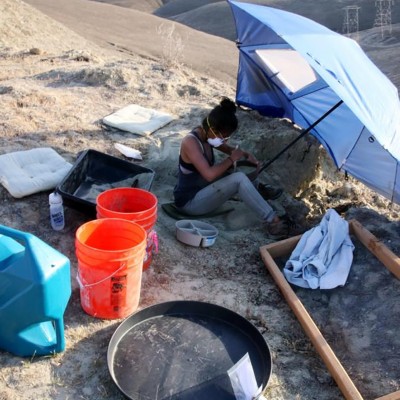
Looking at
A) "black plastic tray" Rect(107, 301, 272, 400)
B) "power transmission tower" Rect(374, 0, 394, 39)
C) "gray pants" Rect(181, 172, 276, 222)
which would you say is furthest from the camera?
"power transmission tower" Rect(374, 0, 394, 39)

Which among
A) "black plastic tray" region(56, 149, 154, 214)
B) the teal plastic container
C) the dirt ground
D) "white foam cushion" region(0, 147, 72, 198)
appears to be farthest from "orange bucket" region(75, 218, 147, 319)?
"white foam cushion" region(0, 147, 72, 198)

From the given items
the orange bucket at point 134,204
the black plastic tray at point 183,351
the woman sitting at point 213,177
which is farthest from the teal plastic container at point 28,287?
the woman sitting at point 213,177

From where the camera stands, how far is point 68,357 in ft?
10.8

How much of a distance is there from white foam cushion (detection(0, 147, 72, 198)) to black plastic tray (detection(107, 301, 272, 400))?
169cm

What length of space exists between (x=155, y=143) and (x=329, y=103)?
2.00 metres

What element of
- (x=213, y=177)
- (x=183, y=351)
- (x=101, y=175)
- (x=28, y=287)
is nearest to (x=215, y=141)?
(x=213, y=177)

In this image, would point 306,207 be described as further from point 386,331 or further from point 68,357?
point 68,357

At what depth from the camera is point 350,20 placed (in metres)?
25.4

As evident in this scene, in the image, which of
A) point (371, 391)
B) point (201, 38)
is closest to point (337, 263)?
point (371, 391)

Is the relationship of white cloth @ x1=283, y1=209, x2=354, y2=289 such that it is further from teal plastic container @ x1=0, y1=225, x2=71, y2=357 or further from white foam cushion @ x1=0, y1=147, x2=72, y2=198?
white foam cushion @ x1=0, y1=147, x2=72, y2=198

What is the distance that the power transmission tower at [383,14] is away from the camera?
24.2 metres

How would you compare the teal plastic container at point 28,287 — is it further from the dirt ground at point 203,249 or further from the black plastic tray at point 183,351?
the black plastic tray at point 183,351

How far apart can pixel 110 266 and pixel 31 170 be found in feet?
6.25

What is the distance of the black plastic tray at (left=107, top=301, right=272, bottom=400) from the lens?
3.14 meters
